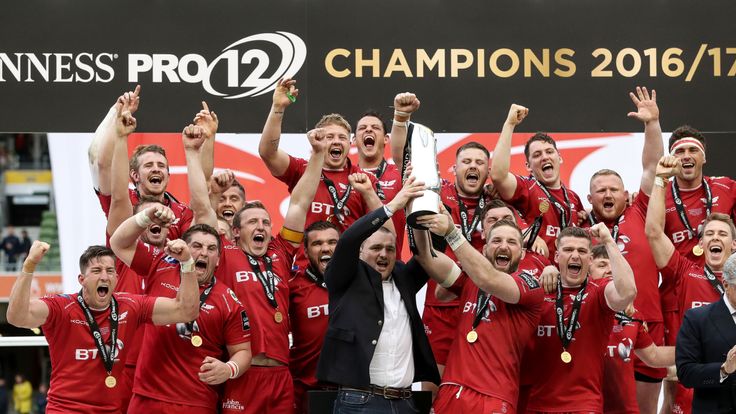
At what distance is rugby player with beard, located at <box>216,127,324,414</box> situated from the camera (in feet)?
22.4

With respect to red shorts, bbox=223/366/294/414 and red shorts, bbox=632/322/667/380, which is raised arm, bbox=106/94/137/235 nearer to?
red shorts, bbox=223/366/294/414

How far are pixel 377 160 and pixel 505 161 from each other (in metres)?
0.91

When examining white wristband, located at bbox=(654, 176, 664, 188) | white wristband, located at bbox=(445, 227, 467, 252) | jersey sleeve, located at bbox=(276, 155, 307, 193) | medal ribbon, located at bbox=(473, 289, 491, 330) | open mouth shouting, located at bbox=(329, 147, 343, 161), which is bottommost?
medal ribbon, located at bbox=(473, 289, 491, 330)

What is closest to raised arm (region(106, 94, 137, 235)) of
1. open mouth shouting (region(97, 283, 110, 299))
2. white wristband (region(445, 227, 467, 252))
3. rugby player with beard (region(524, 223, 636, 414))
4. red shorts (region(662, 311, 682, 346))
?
open mouth shouting (region(97, 283, 110, 299))

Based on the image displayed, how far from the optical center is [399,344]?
6297 mm

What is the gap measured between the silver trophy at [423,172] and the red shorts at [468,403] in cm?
90

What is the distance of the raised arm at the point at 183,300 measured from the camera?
6375 millimetres

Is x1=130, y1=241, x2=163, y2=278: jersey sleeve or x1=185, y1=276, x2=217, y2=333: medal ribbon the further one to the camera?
x1=130, y1=241, x2=163, y2=278: jersey sleeve

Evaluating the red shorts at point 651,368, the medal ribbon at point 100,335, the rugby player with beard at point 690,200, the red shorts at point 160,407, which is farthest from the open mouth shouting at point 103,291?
the rugby player with beard at point 690,200

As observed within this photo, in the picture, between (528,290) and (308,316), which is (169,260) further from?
(528,290)

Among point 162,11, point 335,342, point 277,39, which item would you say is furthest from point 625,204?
Result: point 162,11

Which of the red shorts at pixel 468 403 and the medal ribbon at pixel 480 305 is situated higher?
the medal ribbon at pixel 480 305

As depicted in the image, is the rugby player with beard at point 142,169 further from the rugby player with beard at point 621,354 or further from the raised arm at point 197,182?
the rugby player with beard at point 621,354

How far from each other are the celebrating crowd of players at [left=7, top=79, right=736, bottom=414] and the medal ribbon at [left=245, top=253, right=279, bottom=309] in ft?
0.04
